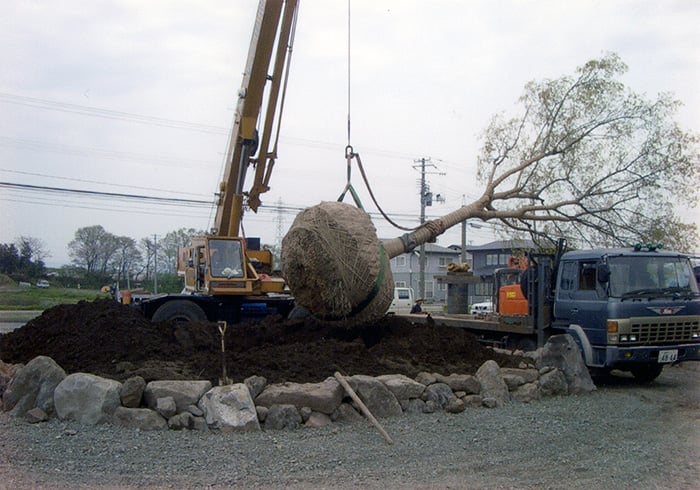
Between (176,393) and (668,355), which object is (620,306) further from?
(176,393)

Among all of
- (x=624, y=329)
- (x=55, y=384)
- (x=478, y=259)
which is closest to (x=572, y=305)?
(x=624, y=329)

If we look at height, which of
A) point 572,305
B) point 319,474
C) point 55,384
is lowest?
point 319,474

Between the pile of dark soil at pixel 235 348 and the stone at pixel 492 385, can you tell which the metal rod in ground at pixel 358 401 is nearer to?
the pile of dark soil at pixel 235 348

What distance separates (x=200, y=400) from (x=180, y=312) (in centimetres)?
598

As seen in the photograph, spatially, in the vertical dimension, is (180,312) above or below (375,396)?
above

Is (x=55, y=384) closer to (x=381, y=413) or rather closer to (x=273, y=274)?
(x=381, y=413)

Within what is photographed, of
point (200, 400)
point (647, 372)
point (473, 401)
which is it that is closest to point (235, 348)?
point (200, 400)

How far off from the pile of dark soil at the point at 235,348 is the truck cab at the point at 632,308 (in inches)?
52.7

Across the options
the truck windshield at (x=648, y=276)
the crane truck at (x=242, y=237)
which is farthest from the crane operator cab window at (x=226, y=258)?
the truck windshield at (x=648, y=276)

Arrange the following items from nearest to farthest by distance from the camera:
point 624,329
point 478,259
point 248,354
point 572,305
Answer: point 248,354 → point 624,329 → point 572,305 → point 478,259

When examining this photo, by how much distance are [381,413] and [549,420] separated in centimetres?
210

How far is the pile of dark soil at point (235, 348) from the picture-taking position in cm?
808

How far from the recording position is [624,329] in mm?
9664

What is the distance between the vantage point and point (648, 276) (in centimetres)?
1016
